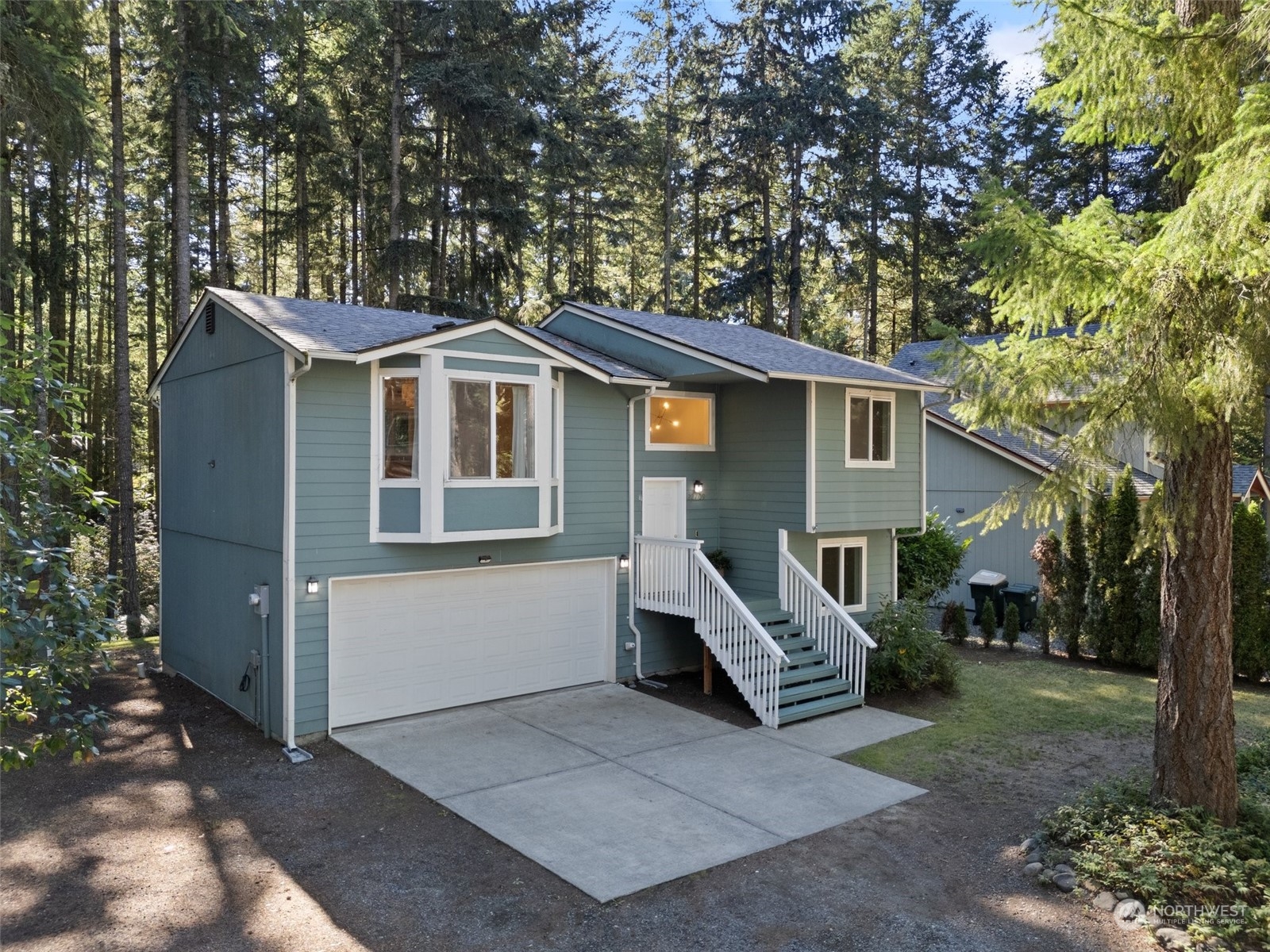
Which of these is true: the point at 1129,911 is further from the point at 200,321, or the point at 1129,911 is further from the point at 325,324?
the point at 200,321

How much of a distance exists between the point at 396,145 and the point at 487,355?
10.4 m

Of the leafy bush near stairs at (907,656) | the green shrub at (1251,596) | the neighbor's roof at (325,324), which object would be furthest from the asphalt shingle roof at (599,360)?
the green shrub at (1251,596)

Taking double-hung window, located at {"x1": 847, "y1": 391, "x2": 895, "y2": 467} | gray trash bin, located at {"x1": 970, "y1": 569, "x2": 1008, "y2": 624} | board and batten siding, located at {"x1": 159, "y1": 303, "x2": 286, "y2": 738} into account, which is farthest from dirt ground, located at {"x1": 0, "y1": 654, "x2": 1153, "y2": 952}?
gray trash bin, located at {"x1": 970, "y1": 569, "x2": 1008, "y2": 624}

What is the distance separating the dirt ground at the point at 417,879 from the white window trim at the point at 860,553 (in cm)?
461

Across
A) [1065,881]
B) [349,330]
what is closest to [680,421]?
[349,330]

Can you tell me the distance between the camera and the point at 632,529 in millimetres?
11930

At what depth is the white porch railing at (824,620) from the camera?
1097 cm

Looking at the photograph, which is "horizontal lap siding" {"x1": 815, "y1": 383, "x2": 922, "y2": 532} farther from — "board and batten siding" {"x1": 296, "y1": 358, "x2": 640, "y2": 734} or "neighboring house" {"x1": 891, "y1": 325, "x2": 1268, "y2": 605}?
"board and batten siding" {"x1": 296, "y1": 358, "x2": 640, "y2": 734}

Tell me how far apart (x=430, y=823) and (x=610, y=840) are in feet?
5.24

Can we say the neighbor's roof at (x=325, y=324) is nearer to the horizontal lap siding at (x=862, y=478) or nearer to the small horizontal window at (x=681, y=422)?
the small horizontal window at (x=681, y=422)

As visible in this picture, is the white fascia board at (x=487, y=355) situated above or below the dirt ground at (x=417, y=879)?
above

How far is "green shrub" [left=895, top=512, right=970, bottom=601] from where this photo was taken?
15.1 m

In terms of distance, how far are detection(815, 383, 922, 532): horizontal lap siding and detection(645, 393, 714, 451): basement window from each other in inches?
72.1

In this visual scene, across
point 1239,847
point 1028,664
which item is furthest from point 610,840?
point 1028,664
